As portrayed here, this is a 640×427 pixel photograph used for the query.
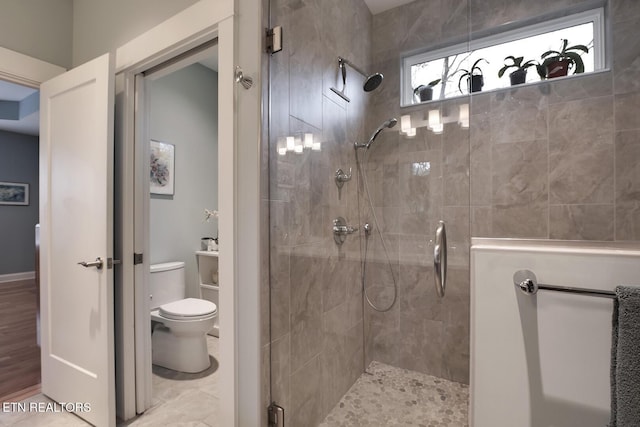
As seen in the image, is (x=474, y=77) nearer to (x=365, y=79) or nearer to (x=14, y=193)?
(x=365, y=79)

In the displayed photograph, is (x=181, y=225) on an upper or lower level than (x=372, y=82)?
lower

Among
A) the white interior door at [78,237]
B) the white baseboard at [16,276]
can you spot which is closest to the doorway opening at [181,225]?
the white interior door at [78,237]

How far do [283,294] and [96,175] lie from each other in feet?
4.20

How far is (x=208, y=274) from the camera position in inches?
119

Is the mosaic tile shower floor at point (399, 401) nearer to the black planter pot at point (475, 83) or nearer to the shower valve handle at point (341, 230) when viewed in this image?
the shower valve handle at point (341, 230)

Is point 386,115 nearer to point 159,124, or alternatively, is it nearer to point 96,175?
point 96,175

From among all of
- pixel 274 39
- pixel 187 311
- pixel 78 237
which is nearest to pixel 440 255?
pixel 274 39

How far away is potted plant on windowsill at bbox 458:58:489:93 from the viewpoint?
1609 mm

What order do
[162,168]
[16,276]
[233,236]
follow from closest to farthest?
[233,236], [162,168], [16,276]

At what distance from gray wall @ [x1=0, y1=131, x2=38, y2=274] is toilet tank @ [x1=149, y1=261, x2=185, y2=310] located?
5097mm

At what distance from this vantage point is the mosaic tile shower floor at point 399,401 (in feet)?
5.04

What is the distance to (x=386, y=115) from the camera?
1.64 m

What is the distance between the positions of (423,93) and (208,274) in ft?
8.48

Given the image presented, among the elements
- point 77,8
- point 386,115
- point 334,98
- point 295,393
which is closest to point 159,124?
point 77,8
